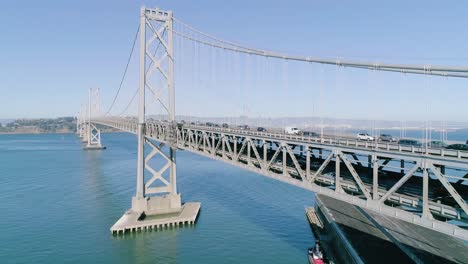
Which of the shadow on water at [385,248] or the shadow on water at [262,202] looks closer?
the shadow on water at [385,248]

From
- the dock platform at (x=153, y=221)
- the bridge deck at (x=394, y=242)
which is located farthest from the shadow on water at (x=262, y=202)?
the dock platform at (x=153, y=221)

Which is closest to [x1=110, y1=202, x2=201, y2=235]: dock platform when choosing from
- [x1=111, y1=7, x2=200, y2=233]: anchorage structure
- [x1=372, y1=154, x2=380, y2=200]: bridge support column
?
[x1=111, y1=7, x2=200, y2=233]: anchorage structure

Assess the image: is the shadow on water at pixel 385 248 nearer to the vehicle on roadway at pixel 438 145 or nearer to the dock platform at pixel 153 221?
the vehicle on roadway at pixel 438 145

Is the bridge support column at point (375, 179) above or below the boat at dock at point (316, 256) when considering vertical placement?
above

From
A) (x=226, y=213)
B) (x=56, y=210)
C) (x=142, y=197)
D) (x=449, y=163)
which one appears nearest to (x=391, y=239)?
(x=449, y=163)

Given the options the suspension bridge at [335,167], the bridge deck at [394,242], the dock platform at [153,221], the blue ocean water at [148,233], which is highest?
the suspension bridge at [335,167]

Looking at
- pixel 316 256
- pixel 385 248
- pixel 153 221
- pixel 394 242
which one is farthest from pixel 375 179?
pixel 153 221

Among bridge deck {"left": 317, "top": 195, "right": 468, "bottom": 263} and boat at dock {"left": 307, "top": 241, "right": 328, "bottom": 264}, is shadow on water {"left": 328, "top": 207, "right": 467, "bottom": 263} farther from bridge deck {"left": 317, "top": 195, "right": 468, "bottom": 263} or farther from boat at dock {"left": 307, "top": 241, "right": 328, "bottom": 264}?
boat at dock {"left": 307, "top": 241, "right": 328, "bottom": 264}

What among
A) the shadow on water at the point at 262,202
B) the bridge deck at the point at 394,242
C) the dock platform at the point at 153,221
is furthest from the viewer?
the shadow on water at the point at 262,202
